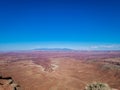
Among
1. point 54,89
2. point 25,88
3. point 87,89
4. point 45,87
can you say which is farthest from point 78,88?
point 87,89

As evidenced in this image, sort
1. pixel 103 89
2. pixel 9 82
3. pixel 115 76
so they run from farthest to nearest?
pixel 115 76 → pixel 9 82 → pixel 103 89

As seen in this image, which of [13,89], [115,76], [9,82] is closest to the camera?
[13,89]

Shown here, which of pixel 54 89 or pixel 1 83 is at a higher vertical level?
pixel 1 83

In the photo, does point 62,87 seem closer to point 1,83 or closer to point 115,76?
point 1,83

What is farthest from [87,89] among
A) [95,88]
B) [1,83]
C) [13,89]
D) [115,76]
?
[115,76]

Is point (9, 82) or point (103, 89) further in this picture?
point (9, 82)

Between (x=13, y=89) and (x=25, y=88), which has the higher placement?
(x=13, y=89)

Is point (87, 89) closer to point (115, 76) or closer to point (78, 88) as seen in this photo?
point (78, 88)

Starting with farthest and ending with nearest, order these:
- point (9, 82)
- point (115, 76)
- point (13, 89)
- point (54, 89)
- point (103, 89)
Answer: point (115, 76)
point (54, 89)
point (9, 82)
point (13, 89)
point (103, 89)

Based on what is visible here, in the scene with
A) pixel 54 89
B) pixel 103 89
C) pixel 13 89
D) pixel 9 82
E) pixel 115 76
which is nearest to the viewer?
pixel 103 89
